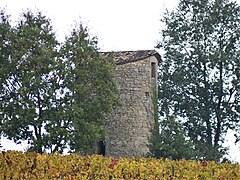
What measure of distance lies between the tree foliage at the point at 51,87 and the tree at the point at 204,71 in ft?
17.9

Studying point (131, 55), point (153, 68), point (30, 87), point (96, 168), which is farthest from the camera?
point (153, 68)

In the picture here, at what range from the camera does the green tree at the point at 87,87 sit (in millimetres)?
27281

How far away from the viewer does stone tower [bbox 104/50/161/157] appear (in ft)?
101

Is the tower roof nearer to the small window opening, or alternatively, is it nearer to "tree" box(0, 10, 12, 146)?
the small window opening

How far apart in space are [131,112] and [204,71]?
5242mm

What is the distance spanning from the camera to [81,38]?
96.0 feet

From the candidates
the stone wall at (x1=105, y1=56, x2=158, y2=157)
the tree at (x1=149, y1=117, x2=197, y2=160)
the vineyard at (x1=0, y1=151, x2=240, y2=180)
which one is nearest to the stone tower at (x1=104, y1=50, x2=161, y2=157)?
the stone wall at (x1=105, y1=56, x2=158, y2=157)

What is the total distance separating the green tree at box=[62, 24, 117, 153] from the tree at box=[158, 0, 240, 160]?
5.34 meters

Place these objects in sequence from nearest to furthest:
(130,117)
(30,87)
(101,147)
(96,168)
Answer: (96,168) < (30,87) < (130,117) < (101,147)

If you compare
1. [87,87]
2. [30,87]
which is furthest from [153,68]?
[30,87]

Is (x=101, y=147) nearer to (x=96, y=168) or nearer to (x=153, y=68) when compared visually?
(x=153, y=68)

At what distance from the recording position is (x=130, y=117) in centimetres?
3092

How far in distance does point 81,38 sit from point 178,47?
716 cm

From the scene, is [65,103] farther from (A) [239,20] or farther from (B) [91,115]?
(A) [239,20]
